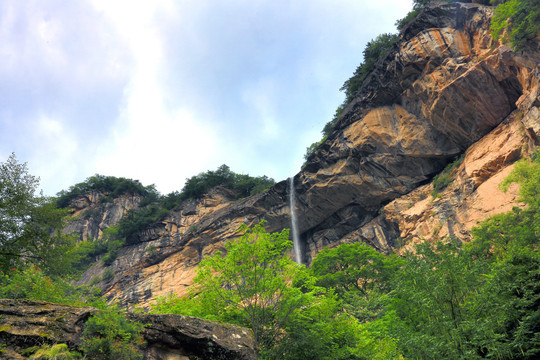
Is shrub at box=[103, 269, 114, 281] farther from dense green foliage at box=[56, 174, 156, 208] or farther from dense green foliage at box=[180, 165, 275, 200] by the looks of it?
dense green foliage at box=[56, 174, 156, 208]

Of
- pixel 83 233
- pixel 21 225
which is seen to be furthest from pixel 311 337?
pixel 83 233

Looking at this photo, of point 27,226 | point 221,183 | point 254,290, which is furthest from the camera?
point 221,183

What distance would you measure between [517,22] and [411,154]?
1295 cm

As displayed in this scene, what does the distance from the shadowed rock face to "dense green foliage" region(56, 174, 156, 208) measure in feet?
199

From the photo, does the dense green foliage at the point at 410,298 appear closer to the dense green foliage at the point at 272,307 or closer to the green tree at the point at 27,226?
the dense green foliage at the point at 272,307

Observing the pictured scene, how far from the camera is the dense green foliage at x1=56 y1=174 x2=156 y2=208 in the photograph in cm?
6512

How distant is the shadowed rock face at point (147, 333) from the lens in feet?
25.2

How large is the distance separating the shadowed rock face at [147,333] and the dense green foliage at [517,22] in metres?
27.3

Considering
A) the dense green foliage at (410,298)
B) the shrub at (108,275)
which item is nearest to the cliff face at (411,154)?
the shrub at (108,275)

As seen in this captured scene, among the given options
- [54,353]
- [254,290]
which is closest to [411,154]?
[254,290]

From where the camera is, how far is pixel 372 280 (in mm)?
26422

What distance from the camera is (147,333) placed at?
350 inches

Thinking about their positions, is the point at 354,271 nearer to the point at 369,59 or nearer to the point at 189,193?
the point at 369,59

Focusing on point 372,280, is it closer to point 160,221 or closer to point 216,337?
point 216,337
